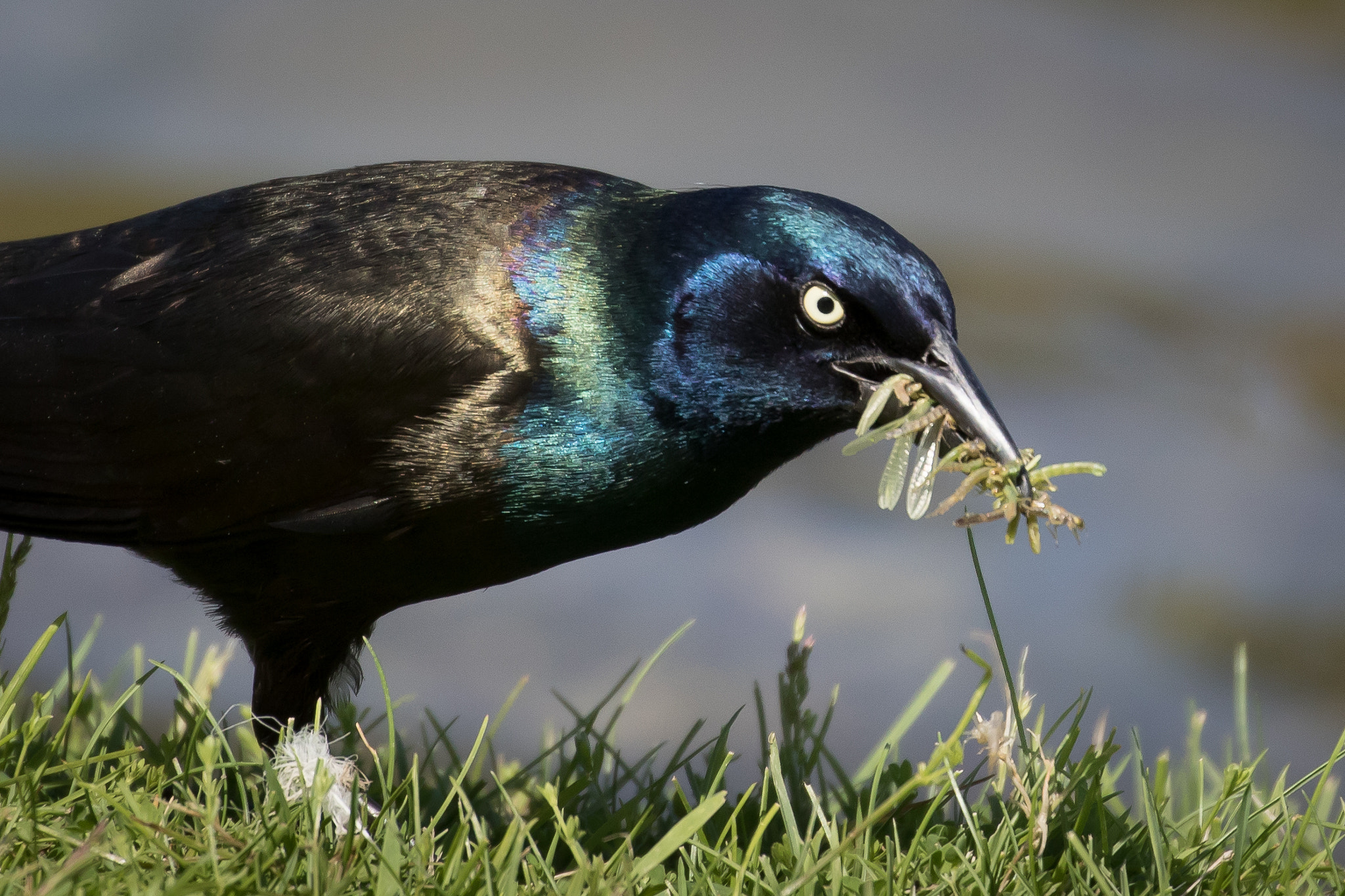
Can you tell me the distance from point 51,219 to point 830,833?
21.3 ft

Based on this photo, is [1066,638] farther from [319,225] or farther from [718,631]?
[319,225]

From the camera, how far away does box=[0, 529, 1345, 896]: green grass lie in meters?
2.61

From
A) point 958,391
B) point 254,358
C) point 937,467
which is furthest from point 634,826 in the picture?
point 254,358

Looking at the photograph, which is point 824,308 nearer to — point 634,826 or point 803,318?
point 803,318

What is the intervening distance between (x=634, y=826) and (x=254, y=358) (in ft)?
4.17

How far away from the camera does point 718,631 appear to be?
19.2ft

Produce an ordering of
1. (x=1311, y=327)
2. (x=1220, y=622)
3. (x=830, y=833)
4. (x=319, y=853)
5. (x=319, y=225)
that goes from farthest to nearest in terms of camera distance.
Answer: (x=1311, y=327) → (x=1220, y=622) → (x=319, y=225) → (x=830, y=833) → (x=319, y=853)

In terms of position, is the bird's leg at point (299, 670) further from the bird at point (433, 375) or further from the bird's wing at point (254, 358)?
the bird's wing at point (254, 358)

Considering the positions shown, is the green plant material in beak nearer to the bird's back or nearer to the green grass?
the green grass

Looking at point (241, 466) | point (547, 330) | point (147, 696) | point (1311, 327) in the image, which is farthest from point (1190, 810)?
point (1311, 327)

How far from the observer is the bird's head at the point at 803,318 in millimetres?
3096

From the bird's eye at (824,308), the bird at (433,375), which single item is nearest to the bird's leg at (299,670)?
the bird at (433,375)

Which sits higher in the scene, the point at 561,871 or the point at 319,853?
the point at 319,853

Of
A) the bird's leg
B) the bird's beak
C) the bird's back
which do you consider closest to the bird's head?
the bird's beak
